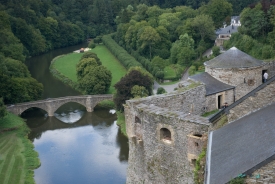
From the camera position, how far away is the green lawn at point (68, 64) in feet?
202

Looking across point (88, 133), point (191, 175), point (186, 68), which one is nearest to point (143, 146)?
point (191, 175)

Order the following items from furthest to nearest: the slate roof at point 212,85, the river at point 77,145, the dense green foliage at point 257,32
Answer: the dense green foliage at point 257,32, the river at point 77,145, the slate roof at point 212,85

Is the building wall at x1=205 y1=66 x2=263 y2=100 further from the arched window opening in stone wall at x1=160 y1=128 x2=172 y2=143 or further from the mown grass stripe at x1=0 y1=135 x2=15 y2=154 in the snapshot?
the mown grass stripe at x1=0 y1=135 x2=15 y2=154

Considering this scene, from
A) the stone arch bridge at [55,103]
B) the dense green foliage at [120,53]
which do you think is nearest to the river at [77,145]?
the stone arch bridge at [55,103]

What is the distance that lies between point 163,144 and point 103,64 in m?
53.3

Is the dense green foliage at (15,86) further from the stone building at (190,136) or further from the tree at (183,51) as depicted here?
the stone building at (190,136)

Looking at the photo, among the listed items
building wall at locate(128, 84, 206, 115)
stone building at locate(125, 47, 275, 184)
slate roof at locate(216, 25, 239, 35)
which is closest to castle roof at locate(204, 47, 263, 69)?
stone building at locate(125, 47, 275, 184)

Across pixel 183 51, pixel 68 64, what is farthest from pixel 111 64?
pixel 183 51

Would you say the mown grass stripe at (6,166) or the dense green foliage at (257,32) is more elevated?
the dense green foliage at (257,32)

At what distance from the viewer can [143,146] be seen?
15.3m

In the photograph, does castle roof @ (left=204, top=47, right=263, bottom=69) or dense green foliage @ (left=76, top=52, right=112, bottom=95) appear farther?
dense green foliage @ (left=76, top=52, right=112, bottom=95)

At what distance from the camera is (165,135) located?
1430 centimetres

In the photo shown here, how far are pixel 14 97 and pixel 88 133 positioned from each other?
10209 mm

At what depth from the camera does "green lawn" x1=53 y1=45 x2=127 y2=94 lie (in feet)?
195
